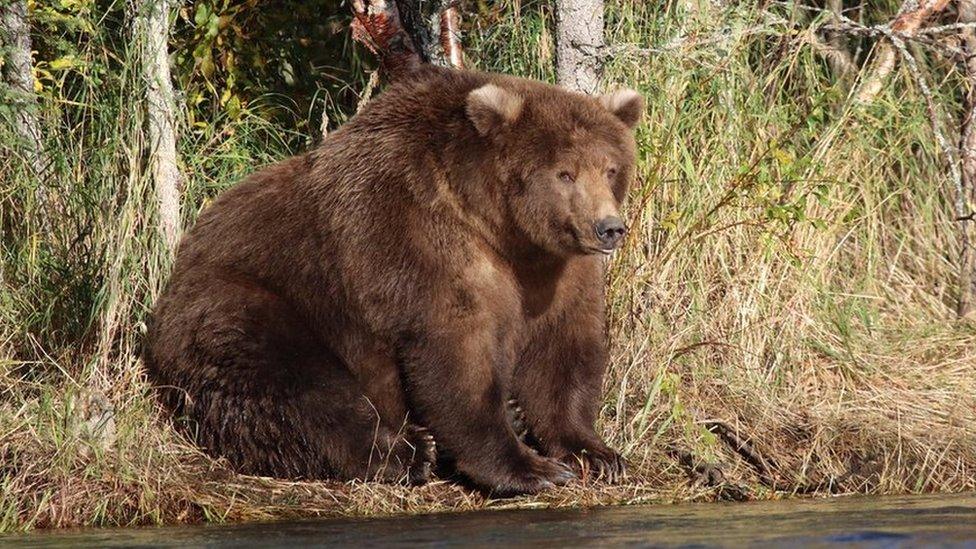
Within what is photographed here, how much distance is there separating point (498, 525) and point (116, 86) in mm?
3311

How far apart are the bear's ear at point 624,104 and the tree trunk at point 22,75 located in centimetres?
279

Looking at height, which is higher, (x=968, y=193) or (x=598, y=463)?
(x=968, y=193)

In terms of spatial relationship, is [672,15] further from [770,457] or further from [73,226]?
[73,226]

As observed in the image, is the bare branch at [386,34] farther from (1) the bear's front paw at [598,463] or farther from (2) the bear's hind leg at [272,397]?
(1) the bear's front paw at [598,463]

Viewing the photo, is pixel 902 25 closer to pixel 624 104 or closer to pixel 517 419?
pixel 624 104

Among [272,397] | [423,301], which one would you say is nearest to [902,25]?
[423,301]

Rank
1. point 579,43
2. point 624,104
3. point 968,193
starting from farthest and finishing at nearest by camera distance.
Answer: point 968,193 < point 579,43 < point 624,104

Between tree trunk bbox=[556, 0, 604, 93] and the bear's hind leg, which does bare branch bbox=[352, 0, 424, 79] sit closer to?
tree trunk bbox=[556, 0, 604, 93]

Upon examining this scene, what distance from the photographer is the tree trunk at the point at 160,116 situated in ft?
26.0

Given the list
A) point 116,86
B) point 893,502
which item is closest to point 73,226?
point 116,86

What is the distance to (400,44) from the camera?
8.62 m

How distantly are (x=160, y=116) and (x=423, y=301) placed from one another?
6.40 ft

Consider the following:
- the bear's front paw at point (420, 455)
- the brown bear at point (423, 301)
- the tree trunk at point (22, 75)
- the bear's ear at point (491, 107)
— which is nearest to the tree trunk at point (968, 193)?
the brown bear at point (423, 301)

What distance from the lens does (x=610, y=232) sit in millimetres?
6832
